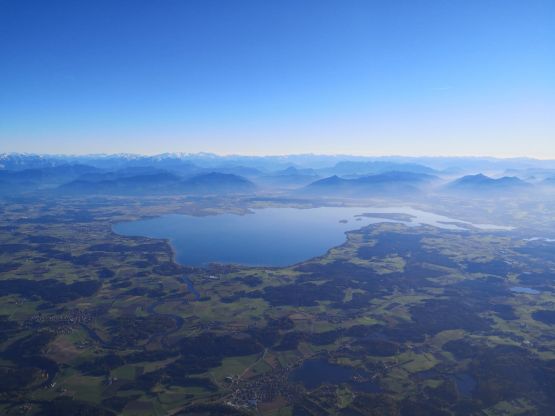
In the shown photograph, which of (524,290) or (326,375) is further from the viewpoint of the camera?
(524,290)

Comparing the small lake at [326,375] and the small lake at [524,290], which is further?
the small lake at [524,290]

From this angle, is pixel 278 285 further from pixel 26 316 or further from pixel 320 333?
pixel 26 316

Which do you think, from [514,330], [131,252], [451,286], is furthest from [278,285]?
[131,252]

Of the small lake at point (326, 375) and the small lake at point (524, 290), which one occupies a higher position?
the small lake at point (326, 375)

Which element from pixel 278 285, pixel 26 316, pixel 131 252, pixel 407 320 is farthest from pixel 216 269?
pixel 407 320

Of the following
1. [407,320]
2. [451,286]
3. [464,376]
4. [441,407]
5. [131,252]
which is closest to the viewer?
[441,407]

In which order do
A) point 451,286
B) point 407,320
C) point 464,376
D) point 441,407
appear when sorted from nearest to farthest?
point 441,407 → point 464,376 → point 407,320 → point 451,286

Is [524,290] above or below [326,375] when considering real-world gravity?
below

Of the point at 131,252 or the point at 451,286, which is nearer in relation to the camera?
the point at 451,286

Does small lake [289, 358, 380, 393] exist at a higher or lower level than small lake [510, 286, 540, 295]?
higher

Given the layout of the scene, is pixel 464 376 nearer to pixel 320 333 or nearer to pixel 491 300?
pixel 320 333

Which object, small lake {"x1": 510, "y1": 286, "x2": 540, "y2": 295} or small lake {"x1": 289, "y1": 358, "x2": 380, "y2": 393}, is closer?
small lake {"x1": 289, "y1": 358, "x2": 380, "y2": 393}
